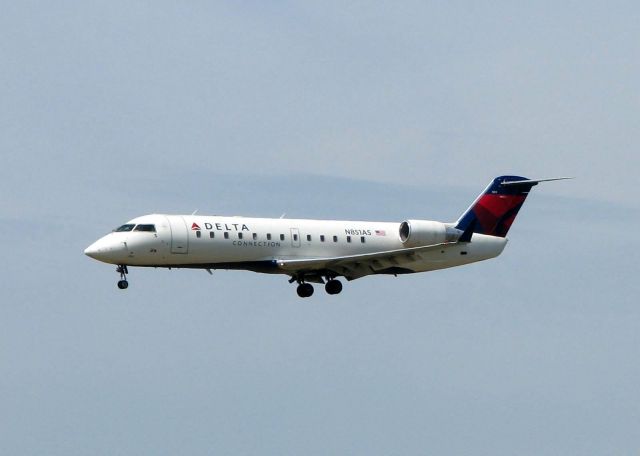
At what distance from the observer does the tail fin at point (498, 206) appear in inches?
2971

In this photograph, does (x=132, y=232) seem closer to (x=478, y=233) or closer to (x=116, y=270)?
(x=116, y=270)

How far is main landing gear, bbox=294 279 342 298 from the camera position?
233ft

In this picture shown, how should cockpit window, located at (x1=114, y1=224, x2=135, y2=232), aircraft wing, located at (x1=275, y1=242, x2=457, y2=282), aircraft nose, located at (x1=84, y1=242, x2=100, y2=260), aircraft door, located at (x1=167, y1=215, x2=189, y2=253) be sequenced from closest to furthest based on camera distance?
aircraft nose, located at (x1=84, y1=242, x2=100, y2=260), aircraft door, located at (x1=167, y1=215, x2=189, y2=253), cockpit window, located at (x1=114, y1=224, x2=135, y2=232), aircraft wing, located at (x1=275, y1=242, x2=457, y2=282)

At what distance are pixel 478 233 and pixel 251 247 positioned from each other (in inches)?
510

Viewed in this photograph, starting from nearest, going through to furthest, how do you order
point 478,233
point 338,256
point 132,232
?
point 132,232 < point 338,256 < point 478,233

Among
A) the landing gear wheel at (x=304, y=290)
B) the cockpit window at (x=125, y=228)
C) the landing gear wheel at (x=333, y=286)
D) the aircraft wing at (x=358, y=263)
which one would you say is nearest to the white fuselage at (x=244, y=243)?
the cockpit window at (x=125, y=228)

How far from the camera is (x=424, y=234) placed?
71375 mm

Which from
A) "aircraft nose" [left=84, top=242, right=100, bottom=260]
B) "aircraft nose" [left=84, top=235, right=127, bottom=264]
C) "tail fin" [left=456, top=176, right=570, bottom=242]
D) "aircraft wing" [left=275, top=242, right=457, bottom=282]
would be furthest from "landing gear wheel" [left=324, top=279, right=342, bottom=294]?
"aircraft nose" [left=84, top=242, right=100, bottom=260]

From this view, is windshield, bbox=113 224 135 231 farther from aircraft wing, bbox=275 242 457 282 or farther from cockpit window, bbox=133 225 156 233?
aircraft wing, bbox=275 242 457 282

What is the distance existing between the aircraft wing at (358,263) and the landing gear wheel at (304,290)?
34 centimetres

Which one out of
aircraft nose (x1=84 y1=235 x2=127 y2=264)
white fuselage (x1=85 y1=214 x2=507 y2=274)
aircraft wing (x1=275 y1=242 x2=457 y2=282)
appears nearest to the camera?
aircraft nose (x1=84 y1=235 x2=127 y2=264)

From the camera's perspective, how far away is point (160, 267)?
6688cm

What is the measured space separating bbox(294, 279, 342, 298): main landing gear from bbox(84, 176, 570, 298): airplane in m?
0.05

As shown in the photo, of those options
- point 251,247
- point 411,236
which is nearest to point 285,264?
point 251,247
